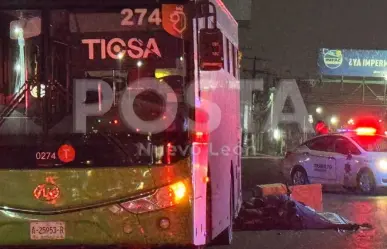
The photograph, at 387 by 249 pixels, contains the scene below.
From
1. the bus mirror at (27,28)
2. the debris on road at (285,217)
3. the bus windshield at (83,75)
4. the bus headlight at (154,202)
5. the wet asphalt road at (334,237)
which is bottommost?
the wet asphalt road at (334,237)

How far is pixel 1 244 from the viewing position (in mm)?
6559

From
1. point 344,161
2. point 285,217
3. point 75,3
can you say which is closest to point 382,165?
point 344,161

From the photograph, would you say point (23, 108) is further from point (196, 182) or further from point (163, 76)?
point (196, 182)

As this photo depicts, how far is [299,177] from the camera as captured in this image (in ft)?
62.4

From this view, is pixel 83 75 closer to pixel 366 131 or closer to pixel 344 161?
pixel 344 161

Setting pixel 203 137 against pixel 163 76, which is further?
pixel 203 137

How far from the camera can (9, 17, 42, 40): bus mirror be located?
661cm

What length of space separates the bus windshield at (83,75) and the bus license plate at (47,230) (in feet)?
1.90

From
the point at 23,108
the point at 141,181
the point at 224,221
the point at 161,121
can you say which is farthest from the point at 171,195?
the point at 224,221

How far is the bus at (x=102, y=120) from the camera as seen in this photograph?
6.45 metres

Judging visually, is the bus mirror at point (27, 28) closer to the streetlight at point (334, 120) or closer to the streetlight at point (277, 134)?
the streetlight at point (277, 134)

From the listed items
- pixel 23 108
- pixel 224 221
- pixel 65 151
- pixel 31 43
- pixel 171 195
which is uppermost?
pixel 31 43

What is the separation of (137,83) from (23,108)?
1.13 metres

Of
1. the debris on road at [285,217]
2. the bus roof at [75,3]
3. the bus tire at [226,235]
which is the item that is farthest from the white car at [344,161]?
the bus roof at [75,3]
